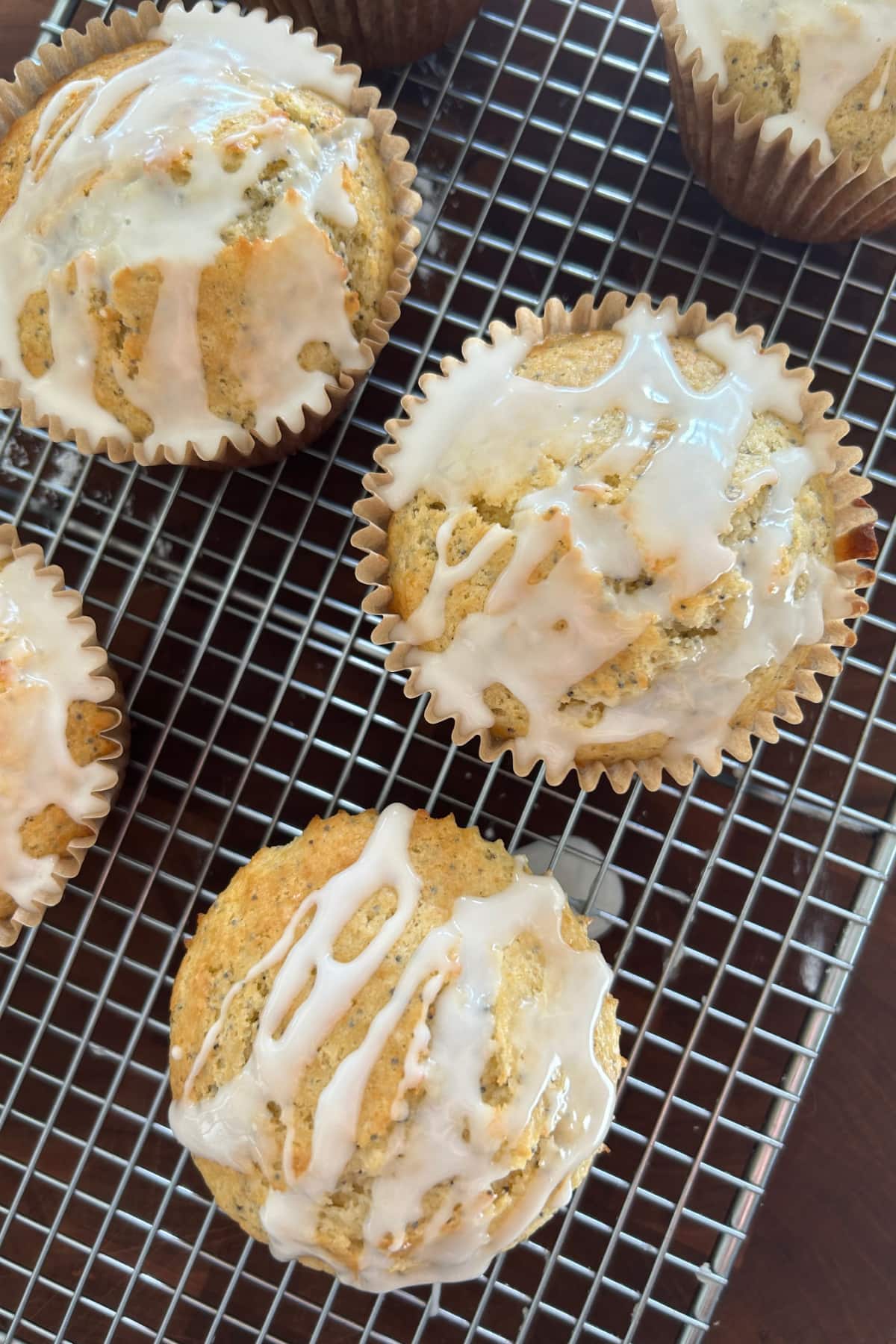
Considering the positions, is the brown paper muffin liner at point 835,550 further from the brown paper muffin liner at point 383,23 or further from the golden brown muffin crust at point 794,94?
the brown paper muffin liner at point 383,23

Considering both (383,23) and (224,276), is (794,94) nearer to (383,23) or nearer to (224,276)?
Result: (383,23)

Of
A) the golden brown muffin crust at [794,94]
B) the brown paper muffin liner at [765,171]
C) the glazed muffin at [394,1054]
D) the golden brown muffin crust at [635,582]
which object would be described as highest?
the golden brown muffin crust at [794,94]

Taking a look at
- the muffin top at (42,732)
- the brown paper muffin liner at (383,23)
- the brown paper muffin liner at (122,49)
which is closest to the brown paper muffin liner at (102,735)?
the muffin top at (42,732)

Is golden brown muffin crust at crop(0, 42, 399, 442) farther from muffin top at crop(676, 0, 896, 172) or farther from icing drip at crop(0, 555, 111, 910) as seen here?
muffin top at crop(676, 0, 896, 172)

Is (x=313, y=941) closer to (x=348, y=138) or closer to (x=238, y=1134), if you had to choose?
(x=238, y=1134)

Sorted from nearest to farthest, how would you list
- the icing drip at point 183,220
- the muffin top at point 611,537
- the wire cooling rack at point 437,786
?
1. the muffin top at point 611,537
2. the icing drip at point 183,220
3. the wire cooling rack at point 437,786

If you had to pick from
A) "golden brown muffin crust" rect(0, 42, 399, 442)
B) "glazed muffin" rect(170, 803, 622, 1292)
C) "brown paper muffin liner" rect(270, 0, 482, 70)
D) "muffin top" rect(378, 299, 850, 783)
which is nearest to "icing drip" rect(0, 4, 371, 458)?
"golden brown muffin crust" rect(0, 42, 399, 442)

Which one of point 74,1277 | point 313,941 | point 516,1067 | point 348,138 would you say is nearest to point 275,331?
point 348,138
